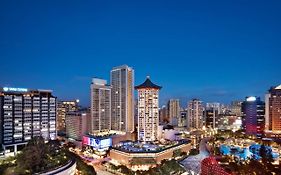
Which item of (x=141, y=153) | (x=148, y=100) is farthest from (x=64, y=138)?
(x=141, y=153)

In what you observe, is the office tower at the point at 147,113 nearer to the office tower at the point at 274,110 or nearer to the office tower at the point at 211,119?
the office tower at the point at 274,110

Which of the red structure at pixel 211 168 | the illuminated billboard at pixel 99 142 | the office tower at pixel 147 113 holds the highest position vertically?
the office tower at pixel 147 113

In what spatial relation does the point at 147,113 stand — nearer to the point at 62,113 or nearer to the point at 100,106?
the point at 100,106

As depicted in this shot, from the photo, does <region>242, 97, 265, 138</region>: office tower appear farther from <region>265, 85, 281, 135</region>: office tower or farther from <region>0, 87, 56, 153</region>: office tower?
<region>0, 87, 56, 153</region>: office tower

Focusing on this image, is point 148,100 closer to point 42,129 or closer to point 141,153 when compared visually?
point 141,153

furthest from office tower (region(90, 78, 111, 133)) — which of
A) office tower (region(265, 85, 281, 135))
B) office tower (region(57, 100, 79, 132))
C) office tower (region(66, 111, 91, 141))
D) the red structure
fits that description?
office tower (region(265, 85, 281, 135))

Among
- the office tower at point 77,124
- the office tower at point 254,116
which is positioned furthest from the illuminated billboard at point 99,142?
the office tower at point 254,116

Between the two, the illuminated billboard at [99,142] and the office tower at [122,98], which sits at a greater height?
the office tower at [122,98]

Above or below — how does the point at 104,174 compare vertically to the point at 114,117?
below
